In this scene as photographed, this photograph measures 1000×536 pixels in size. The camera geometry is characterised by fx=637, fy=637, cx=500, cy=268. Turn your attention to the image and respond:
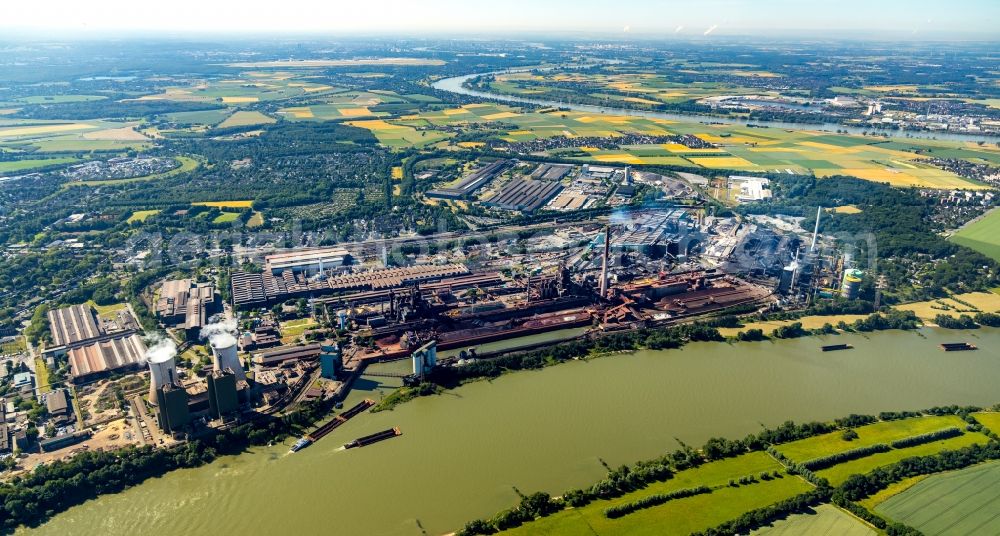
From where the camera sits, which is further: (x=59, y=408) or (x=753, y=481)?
(x=59, y=408)

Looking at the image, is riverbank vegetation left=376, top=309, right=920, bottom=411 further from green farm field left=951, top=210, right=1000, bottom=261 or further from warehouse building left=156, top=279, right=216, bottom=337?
green farm field left=951, top=210, right=1000, bottom=261

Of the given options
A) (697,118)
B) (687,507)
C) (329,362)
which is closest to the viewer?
(687,507)

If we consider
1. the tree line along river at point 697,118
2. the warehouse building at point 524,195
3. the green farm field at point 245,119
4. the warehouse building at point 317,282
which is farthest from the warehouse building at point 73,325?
the tree line along river at point 697,118

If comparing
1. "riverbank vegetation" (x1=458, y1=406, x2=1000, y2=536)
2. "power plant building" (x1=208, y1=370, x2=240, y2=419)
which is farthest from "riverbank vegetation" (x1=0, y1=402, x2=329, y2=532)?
"riverbank vegetation" (x1=458, y1=406, x2=1000, y2=536)

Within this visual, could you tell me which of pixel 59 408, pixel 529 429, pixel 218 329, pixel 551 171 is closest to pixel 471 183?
pixel 551 171

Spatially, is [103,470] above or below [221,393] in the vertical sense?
below

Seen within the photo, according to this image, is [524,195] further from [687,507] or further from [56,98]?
[56,98]

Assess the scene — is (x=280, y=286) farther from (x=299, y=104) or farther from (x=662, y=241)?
(x=299, y=104)

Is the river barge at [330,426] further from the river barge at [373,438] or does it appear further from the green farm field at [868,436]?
the green farm field at [868,436]
